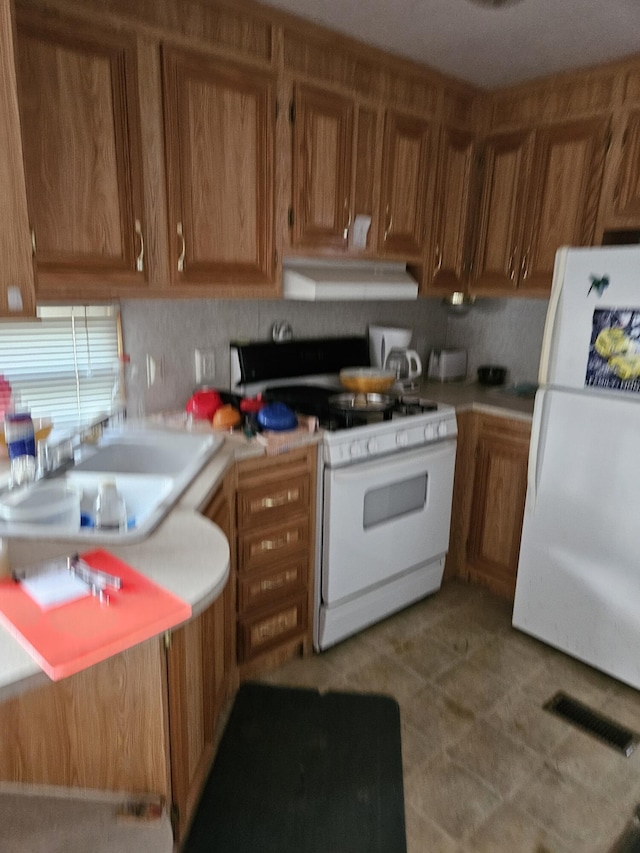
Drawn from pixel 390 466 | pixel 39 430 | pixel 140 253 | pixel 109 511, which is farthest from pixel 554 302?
pixel 39 430

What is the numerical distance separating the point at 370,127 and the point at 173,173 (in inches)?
37.3

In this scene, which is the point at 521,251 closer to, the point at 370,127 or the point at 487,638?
the point at 370,127

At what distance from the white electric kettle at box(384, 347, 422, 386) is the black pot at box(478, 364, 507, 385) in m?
0.50

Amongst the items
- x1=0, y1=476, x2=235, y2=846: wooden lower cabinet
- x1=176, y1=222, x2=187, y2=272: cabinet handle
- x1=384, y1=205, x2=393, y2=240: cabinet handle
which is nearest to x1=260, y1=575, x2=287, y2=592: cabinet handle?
x1=0, y1=476, x2=235, y2=846: wooden lower cabinet

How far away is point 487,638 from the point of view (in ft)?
8.45

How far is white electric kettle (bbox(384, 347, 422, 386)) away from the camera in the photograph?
2.87 metres

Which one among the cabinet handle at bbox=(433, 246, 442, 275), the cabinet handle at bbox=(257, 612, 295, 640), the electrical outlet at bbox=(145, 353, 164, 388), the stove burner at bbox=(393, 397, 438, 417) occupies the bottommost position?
the cabinet handle at bbox=(257, 612, 295, 640)

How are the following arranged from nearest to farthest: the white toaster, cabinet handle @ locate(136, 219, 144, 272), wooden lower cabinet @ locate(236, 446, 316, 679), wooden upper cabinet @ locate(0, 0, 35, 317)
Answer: wooden upper cabinet @ locate(0, 0, 35, 317)
cabinet handle @ locate(136, 219, 144, 272)
wooden lower cabinet @ locate(236, 446, 316, 679)
the white toaster

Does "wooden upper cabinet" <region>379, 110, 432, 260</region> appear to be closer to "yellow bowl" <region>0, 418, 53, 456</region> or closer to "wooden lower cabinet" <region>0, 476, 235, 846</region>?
"yellow bowl" <region>0, 418, 53, 456</region>

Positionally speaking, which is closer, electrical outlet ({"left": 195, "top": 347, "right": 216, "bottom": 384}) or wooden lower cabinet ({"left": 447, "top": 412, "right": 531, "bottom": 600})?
electrical outlet ({"left": 195, "top": 347, "right": 216, "bottom": 384})

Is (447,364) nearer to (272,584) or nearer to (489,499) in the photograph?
(489,499)

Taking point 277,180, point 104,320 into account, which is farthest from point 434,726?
point 277,180

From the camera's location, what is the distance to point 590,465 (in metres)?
2.23

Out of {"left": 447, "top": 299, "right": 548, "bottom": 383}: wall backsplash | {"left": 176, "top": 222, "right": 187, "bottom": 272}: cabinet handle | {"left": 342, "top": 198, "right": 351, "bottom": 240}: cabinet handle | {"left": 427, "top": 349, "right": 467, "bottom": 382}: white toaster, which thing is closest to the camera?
{"left": 176, "top": 222, "right": 187, "bottom": 272}: cabinet handle
